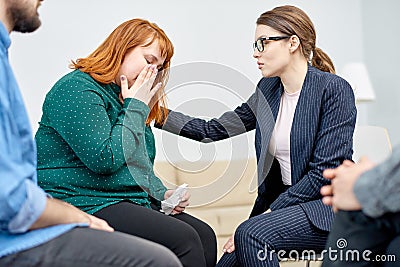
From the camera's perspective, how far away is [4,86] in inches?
48.4

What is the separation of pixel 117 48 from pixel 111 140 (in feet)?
1.10

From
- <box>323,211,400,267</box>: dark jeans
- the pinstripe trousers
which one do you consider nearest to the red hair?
the pinstripe trousers

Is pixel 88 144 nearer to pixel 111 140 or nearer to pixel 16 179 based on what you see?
pixel 111 140

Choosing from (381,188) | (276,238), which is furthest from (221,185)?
(381,188)

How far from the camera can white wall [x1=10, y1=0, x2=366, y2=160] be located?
3.47 meters

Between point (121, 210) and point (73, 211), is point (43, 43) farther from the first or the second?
point (73, 211)

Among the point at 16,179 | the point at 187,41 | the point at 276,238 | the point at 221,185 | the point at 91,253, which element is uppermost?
the point at 16,179

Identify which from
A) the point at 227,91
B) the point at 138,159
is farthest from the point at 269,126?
the point at 227,91

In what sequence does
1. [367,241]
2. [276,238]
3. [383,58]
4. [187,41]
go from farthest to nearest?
[383,58]
[187,41]
[276,238]
[367,241]

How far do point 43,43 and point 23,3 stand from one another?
216cm

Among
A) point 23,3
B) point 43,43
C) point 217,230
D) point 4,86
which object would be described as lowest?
point 217,230

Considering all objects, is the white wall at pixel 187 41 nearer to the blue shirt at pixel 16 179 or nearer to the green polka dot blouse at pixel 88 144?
the green polka dot blouse at pixel 88 144

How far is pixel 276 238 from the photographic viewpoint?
1912 mm

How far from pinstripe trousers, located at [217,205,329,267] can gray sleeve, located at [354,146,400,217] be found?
2.60 ft
